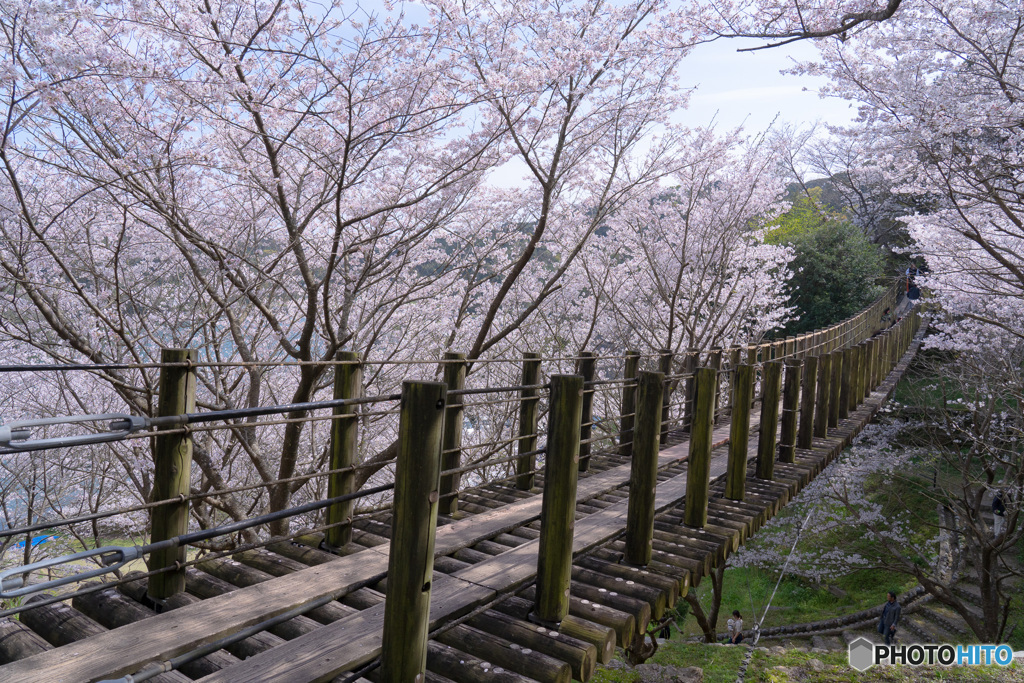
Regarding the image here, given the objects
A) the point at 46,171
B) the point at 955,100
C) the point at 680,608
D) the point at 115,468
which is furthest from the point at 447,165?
the point at 680,608

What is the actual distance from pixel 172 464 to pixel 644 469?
9.01 ft

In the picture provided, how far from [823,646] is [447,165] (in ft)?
36.6

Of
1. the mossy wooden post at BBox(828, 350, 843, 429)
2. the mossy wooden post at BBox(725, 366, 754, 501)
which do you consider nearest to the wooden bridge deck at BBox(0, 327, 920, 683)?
the mossy wooden post at BBox(725, 366, 754, 501)

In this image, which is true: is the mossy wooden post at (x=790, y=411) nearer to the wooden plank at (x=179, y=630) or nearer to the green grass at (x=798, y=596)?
the wooden plank at (x=179, y=630)

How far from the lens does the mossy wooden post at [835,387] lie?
9500 mm

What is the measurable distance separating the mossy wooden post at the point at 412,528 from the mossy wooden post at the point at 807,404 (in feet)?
23.5

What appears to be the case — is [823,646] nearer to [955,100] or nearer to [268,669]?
[955,100]

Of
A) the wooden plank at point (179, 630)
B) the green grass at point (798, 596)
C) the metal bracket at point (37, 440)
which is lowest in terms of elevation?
the green grass at point (798, 596)

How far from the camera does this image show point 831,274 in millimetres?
23812

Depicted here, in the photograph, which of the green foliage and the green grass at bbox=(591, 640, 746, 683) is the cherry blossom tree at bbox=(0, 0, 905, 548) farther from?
the green foliage

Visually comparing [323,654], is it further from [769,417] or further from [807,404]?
[807,404]

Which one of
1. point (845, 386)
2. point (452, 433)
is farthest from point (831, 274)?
point (452, 433)

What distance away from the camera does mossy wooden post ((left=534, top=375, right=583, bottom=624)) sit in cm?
330

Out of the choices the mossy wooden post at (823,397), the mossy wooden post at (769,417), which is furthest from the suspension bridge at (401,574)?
the mossy wooden post at (823,397)
